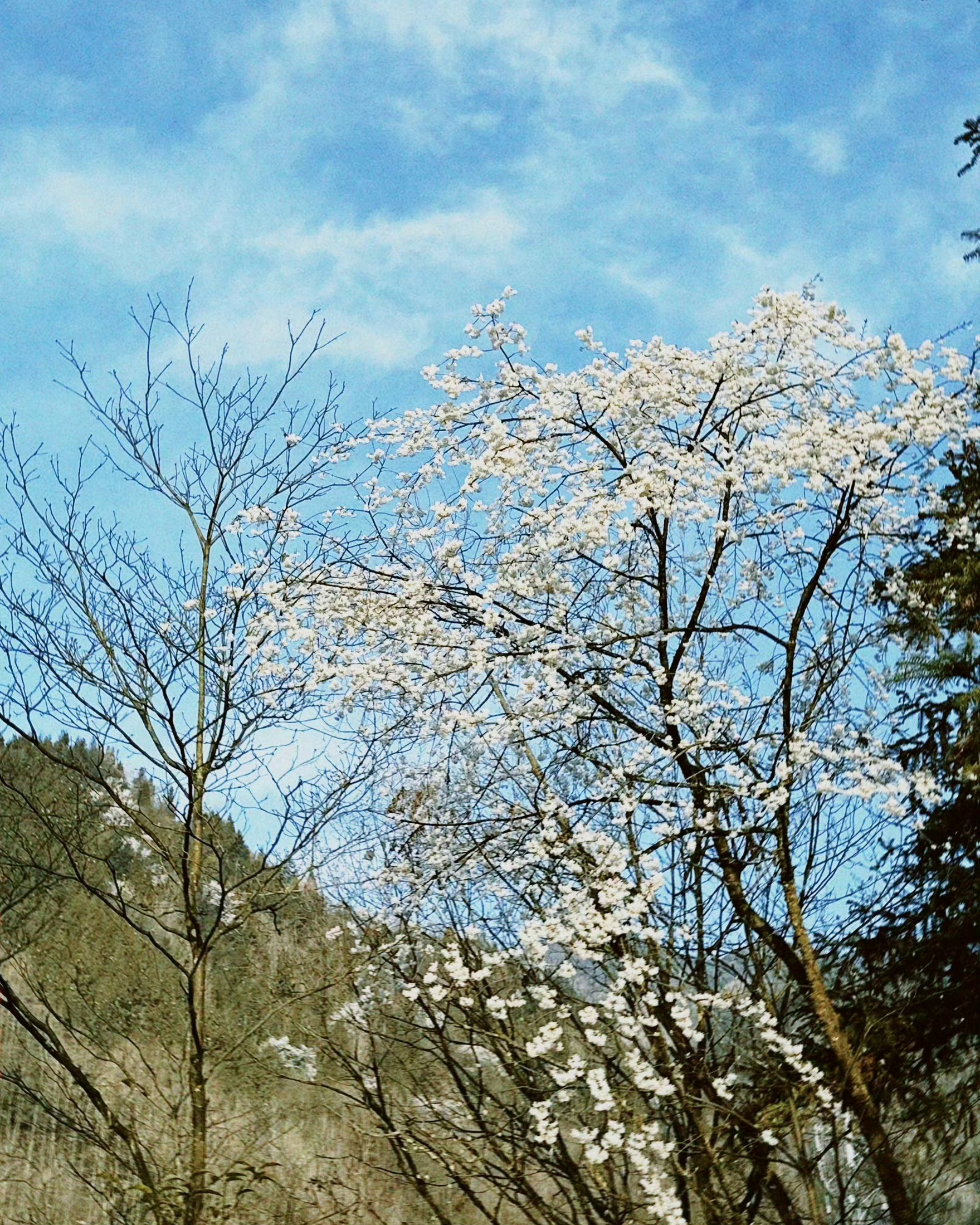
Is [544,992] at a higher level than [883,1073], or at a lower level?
higher

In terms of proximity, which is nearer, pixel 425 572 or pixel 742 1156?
pixel 742 1156

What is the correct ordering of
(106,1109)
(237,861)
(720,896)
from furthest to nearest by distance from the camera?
(237,861) → (720,896) → (106,1109)

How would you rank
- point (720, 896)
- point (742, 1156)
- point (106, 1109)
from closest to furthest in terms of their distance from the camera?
point (106, 1109) < point (742, 1156) < point (720, 896)

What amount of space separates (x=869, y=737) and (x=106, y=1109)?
435 cm

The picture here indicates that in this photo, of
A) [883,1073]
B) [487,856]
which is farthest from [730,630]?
[883,1073]

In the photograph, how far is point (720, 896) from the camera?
6117 millimetres

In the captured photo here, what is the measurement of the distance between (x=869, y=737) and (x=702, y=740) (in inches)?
46.6

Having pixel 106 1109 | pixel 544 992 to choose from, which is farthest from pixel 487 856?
pixel 106 1109

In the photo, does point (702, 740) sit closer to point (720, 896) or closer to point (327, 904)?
point (720, 896)

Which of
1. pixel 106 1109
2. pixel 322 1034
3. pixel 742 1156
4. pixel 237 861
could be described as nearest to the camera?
pixel 106 1109

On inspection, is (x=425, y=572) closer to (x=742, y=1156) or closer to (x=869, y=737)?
(x=869, y=737)

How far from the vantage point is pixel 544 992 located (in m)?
5.42

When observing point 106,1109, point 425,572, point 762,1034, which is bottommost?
point 762,1034

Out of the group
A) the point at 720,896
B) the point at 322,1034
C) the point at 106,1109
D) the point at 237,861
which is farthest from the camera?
the point at 322,1034
